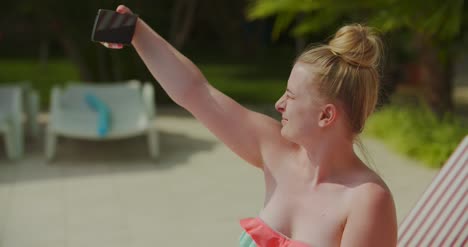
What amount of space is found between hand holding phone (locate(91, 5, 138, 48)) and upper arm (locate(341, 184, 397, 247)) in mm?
686

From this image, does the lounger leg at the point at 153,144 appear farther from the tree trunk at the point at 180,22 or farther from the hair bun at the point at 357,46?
the hair bun at the point at 357,46

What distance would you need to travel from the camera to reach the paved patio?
16.6 ft

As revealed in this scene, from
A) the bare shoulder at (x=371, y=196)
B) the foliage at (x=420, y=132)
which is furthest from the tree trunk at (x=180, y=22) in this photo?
the bare shoulder at (x=371, y=196)

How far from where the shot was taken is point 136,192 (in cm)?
→ 621

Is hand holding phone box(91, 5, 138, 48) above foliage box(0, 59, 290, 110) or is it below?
above

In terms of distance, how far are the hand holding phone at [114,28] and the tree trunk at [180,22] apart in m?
9.36

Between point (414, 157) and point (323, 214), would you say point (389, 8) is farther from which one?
point (323, 214)

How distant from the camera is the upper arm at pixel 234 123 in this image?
6.06 feet

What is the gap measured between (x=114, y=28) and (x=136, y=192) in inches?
181

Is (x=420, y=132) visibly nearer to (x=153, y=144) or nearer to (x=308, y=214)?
(x=153, y=144)

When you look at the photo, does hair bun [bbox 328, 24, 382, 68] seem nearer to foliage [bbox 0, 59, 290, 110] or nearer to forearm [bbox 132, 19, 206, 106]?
forearm [bbox 132, 19, 206, 106]

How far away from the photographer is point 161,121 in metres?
9.76

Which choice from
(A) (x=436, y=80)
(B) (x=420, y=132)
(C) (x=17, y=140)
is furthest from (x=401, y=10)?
(C) (x=17, y=140)

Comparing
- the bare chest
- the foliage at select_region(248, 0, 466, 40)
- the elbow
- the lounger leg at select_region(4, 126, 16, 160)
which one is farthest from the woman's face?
the lounger leg at select_region(4, 126, 16, 160)
